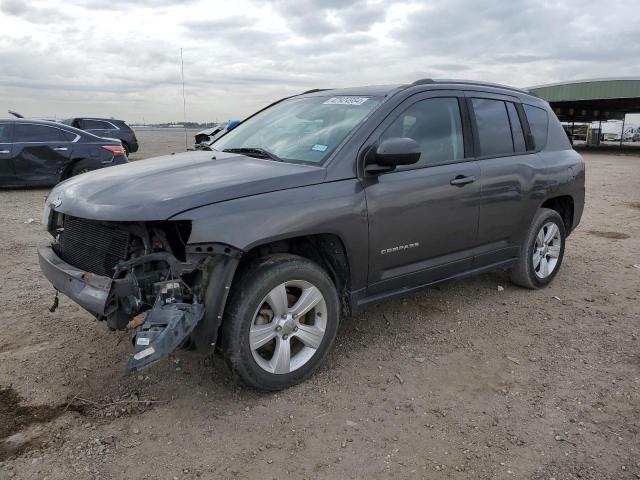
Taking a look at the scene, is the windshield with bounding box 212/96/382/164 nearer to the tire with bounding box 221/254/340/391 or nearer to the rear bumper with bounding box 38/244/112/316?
the tire with bounding box 221/254/340/391

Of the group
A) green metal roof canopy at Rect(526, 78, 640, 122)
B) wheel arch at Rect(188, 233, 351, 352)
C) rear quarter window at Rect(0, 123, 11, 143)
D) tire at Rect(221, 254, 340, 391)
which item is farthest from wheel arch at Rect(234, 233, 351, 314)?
green metal roof canopy at Rect(526, 78, 640, 122)

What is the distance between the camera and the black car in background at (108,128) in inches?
712

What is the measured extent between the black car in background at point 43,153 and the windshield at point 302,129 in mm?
7822

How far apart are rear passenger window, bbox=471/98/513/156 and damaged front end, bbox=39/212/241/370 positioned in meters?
2.49

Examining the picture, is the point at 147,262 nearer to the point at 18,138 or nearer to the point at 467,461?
the point at 467,461

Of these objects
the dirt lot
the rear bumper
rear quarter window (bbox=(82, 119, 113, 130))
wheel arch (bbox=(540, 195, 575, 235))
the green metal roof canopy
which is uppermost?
the green metal roof canopy

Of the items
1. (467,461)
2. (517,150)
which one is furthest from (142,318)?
(517,150)

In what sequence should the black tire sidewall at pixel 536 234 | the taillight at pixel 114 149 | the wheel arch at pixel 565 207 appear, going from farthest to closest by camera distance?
the taillight at pixel 114 149 < the wheel arch at pixel 565 207 < the black tire sidewall at pixel 536 234

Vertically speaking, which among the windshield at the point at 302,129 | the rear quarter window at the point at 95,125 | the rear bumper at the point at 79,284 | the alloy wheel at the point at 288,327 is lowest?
the alloy wheel at the point at 288,327

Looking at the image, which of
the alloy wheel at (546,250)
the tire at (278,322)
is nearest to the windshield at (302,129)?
the tire at (278,322)

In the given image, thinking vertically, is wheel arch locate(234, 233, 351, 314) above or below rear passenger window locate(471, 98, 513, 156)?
below

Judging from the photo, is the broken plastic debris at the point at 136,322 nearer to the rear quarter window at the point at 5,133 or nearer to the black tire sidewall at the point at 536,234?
the black tire sidewall at the point at 536,234

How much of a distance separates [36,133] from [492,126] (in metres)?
9.77

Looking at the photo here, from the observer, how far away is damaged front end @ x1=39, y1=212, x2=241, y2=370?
2.72 metres
